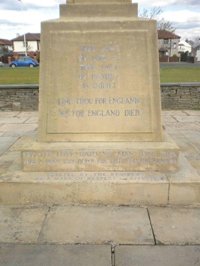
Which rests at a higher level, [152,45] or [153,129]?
[152,45]

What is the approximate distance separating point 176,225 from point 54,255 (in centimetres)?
125

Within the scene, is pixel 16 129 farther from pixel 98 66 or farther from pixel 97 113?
pixel 98 66

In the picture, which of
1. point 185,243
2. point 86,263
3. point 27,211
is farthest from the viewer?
point 27,211

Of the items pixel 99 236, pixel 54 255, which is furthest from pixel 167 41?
pixel 54 255

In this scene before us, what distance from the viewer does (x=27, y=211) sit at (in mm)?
3742

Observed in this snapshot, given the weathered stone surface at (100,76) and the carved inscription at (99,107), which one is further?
the carved inscription at (99,107)

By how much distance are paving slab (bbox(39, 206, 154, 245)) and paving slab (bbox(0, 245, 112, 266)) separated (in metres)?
0.11

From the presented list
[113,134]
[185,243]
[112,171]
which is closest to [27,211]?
[112,171]

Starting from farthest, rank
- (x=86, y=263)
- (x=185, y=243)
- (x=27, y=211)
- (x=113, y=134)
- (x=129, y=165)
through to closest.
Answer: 1. (x=113, y=134)
2. (x=129, y=165)
3. (x=27, y=211)
4. (x=185, y=243)
5. (x=86, y=263)

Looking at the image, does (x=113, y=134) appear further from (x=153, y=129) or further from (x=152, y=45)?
(x=152, y=45)

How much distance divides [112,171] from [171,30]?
279ft

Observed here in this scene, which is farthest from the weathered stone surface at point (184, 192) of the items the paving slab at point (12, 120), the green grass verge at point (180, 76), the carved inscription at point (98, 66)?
the green grass verge at point (180, 76)

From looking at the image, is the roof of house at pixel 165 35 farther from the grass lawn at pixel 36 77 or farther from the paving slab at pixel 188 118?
the paving slab at pixel 188 118

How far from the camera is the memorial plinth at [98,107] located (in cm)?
406
